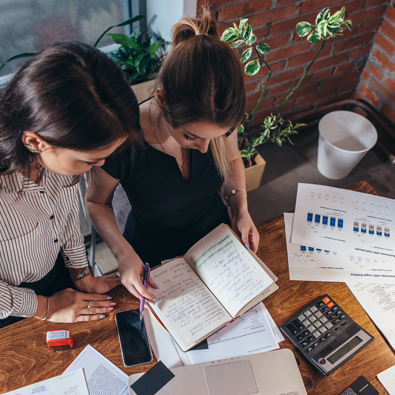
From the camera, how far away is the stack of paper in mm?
1122

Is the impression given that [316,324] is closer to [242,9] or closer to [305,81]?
[242,9]

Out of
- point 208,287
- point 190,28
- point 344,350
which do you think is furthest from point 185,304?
point 190,28

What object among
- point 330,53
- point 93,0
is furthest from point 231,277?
point 330,53

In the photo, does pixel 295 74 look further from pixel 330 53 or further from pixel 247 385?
pixel 247 385

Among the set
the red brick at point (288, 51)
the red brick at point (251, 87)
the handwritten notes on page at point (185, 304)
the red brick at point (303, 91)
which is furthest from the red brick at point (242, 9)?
the handwritten notes on page at point (185, 304)

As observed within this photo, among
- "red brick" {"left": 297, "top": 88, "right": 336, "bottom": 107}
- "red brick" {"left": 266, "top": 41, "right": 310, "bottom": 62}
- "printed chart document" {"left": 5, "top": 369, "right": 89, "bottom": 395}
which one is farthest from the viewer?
"red brick" {"left": 297, "top": 88, "right": 336, "bottom": 107}

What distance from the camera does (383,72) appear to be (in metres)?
2.27

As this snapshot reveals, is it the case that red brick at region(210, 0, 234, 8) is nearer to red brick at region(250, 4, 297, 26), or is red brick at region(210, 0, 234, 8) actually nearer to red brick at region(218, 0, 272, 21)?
red brick at region(218, 0, 272, 21)

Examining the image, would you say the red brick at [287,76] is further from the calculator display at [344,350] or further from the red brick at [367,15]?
the calculator display at [344,350]

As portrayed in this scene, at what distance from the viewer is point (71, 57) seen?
2.22ft

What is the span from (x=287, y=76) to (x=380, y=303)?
155 centimetres

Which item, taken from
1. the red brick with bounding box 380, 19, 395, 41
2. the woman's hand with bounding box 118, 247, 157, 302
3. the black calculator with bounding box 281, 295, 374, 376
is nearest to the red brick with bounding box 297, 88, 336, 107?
the red brick with bounding box 380, 19, 395, 41

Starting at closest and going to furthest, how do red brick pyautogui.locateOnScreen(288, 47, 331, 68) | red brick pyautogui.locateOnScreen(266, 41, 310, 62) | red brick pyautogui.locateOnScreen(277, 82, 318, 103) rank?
red brick pyautogui.locateOnScreen(266, 41, 310, 62) < red brick pyautogui.locateOnScreen(288, 47, 331, 68) < red brick pyautogui.locateOnScreen(277, 82, 318, 103)

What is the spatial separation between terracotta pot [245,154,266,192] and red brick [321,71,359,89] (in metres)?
0.78
